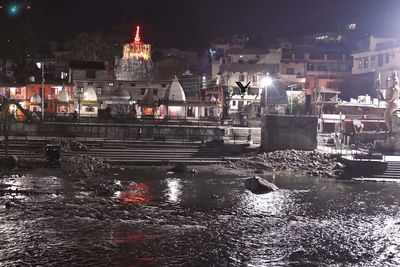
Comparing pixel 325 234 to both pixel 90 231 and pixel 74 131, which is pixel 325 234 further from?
pixel 74 131

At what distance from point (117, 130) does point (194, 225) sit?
99.5ft

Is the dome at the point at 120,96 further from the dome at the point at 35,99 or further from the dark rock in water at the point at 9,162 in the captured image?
the dark rock in water at the point at 9,162

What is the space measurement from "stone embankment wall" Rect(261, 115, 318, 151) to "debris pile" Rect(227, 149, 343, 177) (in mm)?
1586

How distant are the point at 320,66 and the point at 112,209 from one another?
214ft

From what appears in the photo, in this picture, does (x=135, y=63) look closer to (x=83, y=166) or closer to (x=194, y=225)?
(x=83, y=166)

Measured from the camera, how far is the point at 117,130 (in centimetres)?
4772

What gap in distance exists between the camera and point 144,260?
47.2ft

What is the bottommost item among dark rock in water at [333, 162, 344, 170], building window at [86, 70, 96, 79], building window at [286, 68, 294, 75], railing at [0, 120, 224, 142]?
dark rock in water at [333, 162, 344, 170]

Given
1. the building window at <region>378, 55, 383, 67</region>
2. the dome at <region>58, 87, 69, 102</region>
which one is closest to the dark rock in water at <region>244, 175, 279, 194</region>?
the dome at <region>58, 87, 69, 102</region>

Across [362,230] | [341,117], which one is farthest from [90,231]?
[341,117]

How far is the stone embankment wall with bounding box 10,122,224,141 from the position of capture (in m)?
46.8

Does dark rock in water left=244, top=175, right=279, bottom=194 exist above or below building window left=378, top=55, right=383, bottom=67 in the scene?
below

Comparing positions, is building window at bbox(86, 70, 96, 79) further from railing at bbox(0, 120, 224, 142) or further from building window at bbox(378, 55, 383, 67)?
building window at bbox(378, 55, 383, 67)

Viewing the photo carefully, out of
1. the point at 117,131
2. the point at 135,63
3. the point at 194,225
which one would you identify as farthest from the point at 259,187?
the point at 135,63
